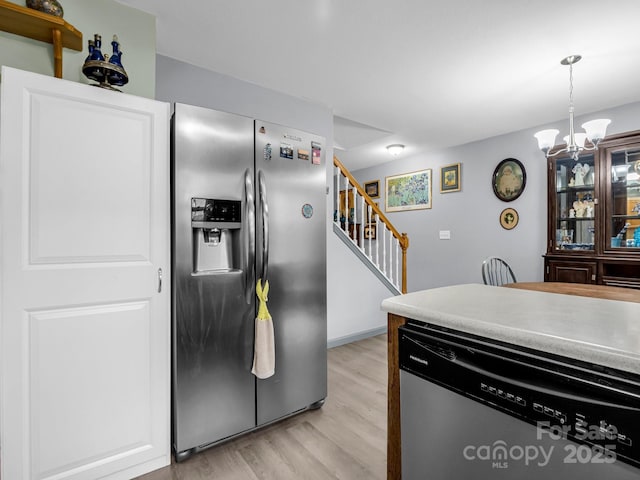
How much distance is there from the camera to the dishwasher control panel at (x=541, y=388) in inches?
24.5

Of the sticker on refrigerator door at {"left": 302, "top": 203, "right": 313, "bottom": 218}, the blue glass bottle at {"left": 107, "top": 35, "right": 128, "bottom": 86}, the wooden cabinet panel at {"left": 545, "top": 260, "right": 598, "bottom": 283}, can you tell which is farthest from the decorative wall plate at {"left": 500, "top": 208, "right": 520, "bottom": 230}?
the blue glass bottle at {"left": 107, "top": 35, "right": 128, "bottom": 86}

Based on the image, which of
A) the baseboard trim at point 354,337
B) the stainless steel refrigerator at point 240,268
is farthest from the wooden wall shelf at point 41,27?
the baseboard trim at point 354,337

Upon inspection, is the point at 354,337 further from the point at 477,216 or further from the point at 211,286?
the point at 477,216

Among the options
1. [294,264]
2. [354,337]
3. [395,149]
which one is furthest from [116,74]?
[395,149]

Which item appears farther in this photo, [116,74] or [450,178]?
[450,178]

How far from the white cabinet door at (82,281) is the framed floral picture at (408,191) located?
4461 millimetres

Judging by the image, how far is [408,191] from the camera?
18.3 feet

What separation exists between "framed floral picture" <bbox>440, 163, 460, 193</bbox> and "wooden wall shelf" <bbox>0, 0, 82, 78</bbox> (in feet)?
15.1

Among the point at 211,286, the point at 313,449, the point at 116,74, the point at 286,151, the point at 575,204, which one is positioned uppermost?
the point at 116,74

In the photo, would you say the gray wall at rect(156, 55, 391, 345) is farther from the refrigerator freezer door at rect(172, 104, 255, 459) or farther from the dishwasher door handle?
the dishwasher door handle

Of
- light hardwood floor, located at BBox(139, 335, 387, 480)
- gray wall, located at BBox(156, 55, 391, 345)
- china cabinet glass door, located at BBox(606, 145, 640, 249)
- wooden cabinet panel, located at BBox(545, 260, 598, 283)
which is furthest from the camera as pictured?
wooden cabinet panel, located at BBox(545, 260, 598, 283)

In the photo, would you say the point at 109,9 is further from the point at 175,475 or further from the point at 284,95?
the point at 175,475

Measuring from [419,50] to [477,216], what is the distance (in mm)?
2957

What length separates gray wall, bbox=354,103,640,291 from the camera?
156 inches
